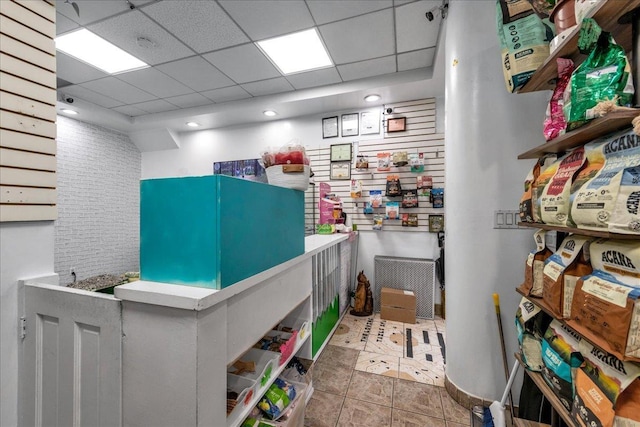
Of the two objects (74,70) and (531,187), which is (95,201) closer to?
(74,70)

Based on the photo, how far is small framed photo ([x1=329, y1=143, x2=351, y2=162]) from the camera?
428 centimetres

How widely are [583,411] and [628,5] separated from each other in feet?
4.69

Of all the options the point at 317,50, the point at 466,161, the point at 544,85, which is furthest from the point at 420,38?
the point at 544,85

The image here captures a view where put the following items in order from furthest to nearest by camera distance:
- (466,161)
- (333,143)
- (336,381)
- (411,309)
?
(333,143) < (411,309) < (336,381) < (466,161)

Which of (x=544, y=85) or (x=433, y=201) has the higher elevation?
(x=544, y=85)

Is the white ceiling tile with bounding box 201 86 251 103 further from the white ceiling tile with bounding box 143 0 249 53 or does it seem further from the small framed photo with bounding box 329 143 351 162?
the small framed photo with bounding box 329 143 351 162

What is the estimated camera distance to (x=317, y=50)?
3.05 meters

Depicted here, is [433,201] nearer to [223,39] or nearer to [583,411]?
[583,411]

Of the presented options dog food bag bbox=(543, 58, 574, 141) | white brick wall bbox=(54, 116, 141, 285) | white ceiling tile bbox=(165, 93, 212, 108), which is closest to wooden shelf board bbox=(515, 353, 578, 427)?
dog food bag bbox=(543, 58, 574, 141)

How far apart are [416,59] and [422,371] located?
11.7ft

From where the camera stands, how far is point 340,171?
4336 millimetres

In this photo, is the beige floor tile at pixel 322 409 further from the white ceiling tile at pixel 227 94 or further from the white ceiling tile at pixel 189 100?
the white ceiling tile at pixel 189 100

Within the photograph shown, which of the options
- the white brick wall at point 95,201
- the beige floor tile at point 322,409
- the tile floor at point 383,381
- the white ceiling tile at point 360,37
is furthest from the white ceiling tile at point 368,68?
the white brick wall at point 95,201

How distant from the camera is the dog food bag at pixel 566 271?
105 cm
